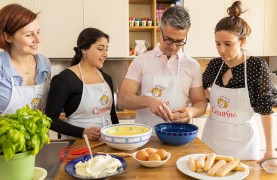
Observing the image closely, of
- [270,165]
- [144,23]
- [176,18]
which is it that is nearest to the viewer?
[270,165]

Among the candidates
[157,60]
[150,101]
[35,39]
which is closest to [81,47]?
[35,39]

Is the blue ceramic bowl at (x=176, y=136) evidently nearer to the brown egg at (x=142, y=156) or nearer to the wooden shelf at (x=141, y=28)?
the brown egg at (x=142, y=156)

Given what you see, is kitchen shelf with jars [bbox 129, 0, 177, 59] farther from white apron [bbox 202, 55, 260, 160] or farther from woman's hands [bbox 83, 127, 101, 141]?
woman's hands [bbox 83, 127, 101, 141]

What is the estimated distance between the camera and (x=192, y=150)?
1.08 metres

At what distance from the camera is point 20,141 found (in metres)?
0.71

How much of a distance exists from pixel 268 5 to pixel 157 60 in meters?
1.79

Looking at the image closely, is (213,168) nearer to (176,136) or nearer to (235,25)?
(176,136)

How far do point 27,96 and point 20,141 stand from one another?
0.74 meters

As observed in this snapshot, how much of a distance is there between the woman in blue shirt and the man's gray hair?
661 millimetres

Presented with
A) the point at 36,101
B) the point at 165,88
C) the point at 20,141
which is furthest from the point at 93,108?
the point at 20,141

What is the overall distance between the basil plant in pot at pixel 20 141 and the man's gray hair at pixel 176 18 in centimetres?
81

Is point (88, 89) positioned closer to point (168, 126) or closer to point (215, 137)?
point (168, 126)

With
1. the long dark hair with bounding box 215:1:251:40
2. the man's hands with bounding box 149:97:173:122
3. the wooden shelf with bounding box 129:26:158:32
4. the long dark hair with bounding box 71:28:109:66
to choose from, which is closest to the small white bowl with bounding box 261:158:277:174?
the man's hands with bounding box 149:97:173:122

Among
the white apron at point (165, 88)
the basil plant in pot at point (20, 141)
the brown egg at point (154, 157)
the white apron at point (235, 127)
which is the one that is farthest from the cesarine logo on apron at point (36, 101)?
the white apron at point (235, 127)
